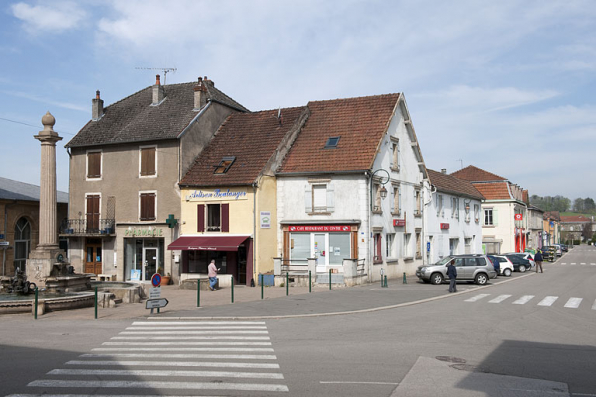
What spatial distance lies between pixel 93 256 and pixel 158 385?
26525mm

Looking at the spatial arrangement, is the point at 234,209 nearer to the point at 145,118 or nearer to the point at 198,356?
the point at 145,118

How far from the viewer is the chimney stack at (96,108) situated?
35938 mm

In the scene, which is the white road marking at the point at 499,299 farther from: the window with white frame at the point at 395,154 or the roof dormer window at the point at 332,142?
the roof dormer window at the point at 332,142

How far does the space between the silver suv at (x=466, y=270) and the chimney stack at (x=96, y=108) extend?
73.9ft

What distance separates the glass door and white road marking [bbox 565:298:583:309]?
12048 mm

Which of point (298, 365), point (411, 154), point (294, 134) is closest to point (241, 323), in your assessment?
point (298, 365)

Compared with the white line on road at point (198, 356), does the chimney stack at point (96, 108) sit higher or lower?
higher

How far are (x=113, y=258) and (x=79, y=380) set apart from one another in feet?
80.4

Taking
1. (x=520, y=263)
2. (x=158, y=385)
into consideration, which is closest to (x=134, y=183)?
(x=158, y=385)

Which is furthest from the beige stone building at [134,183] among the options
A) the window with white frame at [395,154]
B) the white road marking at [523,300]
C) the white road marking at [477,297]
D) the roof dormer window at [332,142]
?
the white road marking at [523,300]

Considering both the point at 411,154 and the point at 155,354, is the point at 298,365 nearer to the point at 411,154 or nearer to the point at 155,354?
the point at 155,354

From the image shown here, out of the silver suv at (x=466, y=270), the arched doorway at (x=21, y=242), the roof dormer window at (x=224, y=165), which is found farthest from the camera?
the arched doorway at (x=21, y=242)

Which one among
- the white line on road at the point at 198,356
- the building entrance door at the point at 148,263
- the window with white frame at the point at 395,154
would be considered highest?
the window with white frame at the point at 395,154

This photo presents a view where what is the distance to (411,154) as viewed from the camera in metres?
36.6
